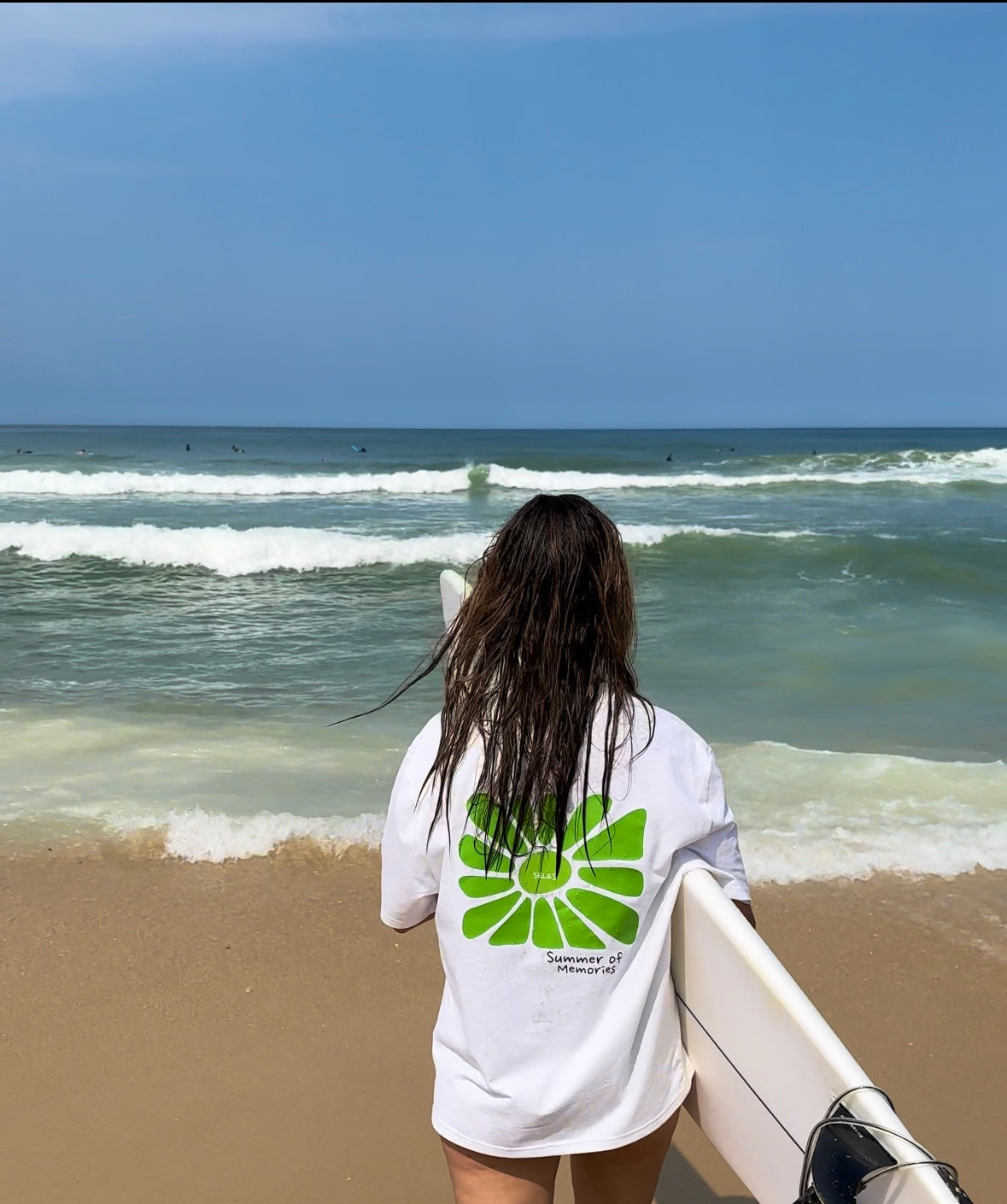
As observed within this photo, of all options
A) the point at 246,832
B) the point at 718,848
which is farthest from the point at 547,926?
the point at 246,832

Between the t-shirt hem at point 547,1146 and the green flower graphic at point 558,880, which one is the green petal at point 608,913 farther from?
the t-shirt hem at point 547,1146

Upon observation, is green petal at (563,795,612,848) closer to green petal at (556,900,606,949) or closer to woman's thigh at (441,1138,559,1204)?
green petal at (556,900,606,949)

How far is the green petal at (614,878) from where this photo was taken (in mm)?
1428

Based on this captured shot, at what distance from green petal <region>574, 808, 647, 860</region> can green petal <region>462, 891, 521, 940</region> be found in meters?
0.11

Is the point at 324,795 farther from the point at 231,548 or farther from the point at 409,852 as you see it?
the point at 231,548

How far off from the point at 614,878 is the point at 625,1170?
0.44 m

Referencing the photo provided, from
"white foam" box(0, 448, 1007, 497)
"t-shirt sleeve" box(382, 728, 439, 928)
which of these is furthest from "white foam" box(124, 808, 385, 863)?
"white foam" box(0, 448, 1007, 497)

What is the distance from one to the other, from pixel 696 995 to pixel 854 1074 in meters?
0.25

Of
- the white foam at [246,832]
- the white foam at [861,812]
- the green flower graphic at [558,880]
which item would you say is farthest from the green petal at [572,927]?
the white foam at [246,832]

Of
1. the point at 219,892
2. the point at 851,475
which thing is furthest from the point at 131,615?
the point at 851,475

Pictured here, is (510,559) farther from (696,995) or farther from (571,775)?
(696,995)

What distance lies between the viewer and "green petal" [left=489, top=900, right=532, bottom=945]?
1439mm

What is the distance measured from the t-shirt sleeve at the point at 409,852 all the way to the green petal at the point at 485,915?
85mm

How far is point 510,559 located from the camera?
149 cm
